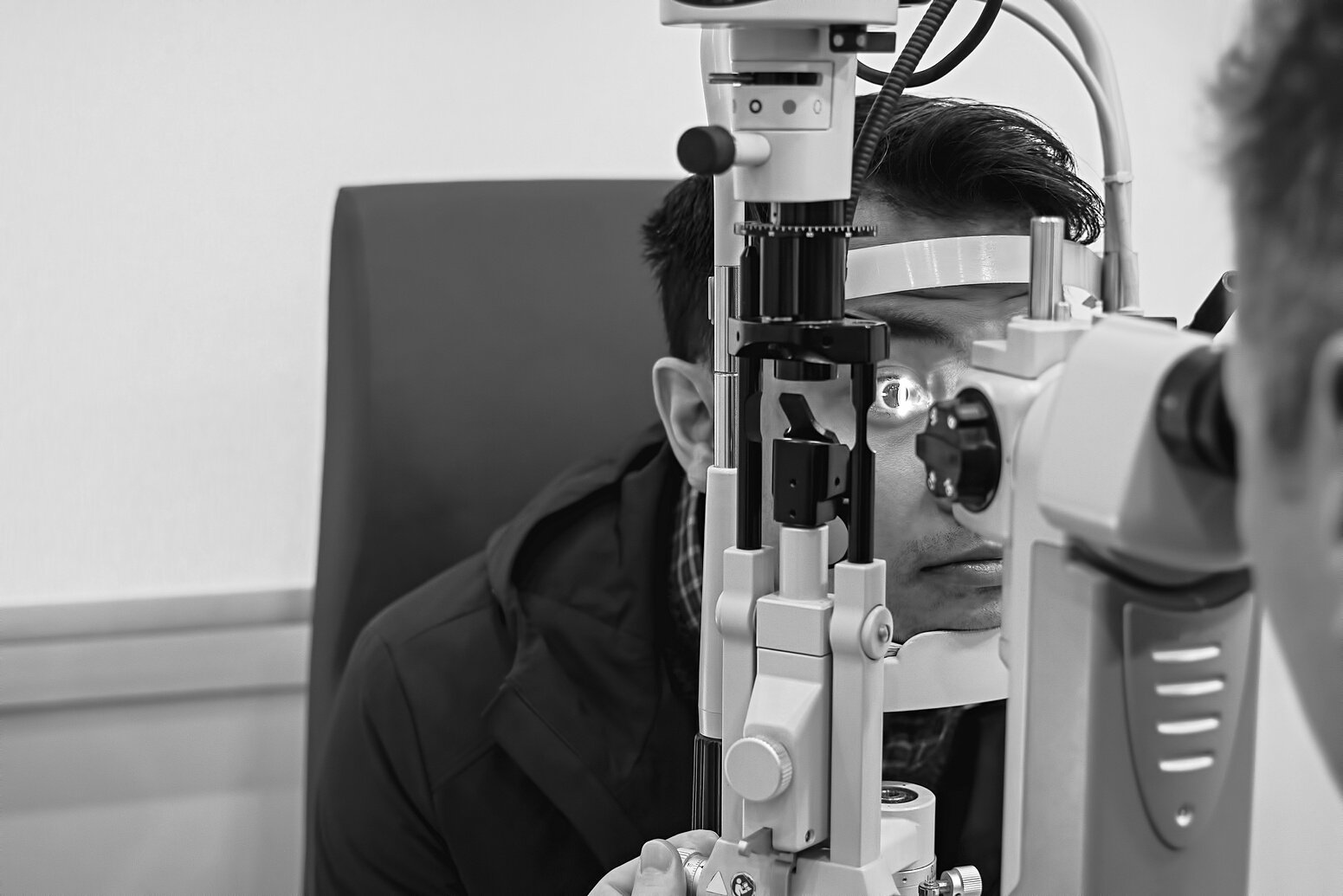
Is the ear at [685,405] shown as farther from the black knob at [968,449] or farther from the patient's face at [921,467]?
the black knob at [968,449]

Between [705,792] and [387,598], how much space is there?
0.79 meters

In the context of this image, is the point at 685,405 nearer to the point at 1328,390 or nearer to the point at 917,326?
the point at 917,326

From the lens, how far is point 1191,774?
53cm

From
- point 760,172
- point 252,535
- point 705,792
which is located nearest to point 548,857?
point 705,792

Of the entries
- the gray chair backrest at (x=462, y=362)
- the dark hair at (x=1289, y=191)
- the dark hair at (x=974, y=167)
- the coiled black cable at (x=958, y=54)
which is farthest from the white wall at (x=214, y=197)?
the dark hair at (x=1289, y=191)

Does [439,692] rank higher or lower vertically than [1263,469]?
lower

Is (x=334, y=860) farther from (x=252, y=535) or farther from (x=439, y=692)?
(x=252, y=535)

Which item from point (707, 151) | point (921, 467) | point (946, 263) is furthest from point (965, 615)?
point (707, 151)

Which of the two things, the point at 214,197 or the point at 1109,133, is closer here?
the point at 1109,133

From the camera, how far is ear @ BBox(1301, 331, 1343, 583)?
0.32m

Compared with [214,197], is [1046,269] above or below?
below

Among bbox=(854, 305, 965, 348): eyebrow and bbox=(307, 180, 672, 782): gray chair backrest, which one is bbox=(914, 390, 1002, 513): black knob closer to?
bbox=(854, 305, 965, 348): eyebrow

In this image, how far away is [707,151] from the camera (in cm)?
59

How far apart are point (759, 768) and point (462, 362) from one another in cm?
91
